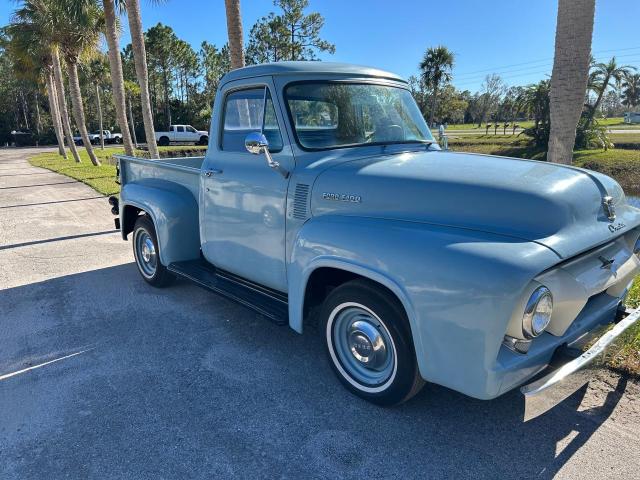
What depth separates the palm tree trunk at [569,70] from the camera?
5156 mm

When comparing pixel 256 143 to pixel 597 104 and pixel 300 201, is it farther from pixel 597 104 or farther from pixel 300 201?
pixel 597 104

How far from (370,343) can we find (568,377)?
3.66ft

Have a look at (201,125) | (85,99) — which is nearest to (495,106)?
(201,125)

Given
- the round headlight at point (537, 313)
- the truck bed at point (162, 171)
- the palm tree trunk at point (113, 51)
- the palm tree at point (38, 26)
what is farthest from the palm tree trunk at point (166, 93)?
the round headlight at point (537, 313)

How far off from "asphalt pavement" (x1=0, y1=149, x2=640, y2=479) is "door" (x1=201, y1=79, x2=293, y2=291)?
2.42 ft

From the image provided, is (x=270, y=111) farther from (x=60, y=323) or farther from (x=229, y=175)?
(x=60, y=323)

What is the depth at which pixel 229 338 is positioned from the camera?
405 cm

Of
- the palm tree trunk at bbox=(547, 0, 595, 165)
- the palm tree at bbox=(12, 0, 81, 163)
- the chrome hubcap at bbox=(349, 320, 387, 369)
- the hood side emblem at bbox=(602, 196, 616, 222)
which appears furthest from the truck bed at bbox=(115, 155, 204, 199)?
the palm tree at bbox=(12, 0, 81, 163)

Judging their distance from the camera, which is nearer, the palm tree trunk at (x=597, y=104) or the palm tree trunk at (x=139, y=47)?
the palm tree trunk at (x=139, y=47)

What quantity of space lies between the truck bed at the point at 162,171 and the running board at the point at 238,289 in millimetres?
759

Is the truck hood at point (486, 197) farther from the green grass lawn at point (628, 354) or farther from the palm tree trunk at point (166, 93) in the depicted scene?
the palm tree trunk at point (166, 93)

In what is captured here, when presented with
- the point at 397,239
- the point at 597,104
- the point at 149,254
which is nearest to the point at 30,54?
the point at 149,254

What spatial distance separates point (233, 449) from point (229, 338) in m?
1.47

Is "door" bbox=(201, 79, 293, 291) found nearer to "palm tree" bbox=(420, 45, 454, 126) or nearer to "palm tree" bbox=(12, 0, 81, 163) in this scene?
"palm tree" bbox=(12, 0, 81, 163)
